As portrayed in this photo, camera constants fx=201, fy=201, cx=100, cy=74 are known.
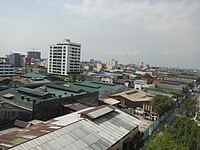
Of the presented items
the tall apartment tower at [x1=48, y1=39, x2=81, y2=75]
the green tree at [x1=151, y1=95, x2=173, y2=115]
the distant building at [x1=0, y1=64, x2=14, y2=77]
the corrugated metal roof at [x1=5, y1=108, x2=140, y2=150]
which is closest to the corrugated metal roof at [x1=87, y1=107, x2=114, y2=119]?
the corrugated metal roof at [x1=5, y1=108, x2=140, y2=150]

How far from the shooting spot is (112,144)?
76.9ft

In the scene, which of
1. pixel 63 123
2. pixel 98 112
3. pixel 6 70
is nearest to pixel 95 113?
pixel 98 112

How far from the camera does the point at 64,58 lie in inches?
4500

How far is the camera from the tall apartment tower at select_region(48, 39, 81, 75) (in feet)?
375

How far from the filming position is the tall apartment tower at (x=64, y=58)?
375 feet

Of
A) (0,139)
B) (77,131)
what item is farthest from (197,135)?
(0,139)

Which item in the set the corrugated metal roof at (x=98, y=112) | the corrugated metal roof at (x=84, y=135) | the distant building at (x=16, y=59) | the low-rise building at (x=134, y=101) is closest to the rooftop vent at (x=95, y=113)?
the corrugated metal roof at (x=98, y=112)

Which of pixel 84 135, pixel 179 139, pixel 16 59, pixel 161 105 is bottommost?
pixel 179 139

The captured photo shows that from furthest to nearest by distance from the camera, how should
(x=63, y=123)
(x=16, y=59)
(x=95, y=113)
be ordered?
(x=16, y=59) < (x=95, y=113) < (x=63, y=123)

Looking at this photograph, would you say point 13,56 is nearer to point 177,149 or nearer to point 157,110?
point 157,110

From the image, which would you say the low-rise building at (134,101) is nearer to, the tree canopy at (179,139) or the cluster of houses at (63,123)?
the cluster of houses at (63,123)

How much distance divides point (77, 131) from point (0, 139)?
8133 mm

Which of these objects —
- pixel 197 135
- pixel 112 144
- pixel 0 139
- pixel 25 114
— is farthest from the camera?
pixel 25 114

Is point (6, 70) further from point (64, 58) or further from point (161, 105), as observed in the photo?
point (161, 105)
